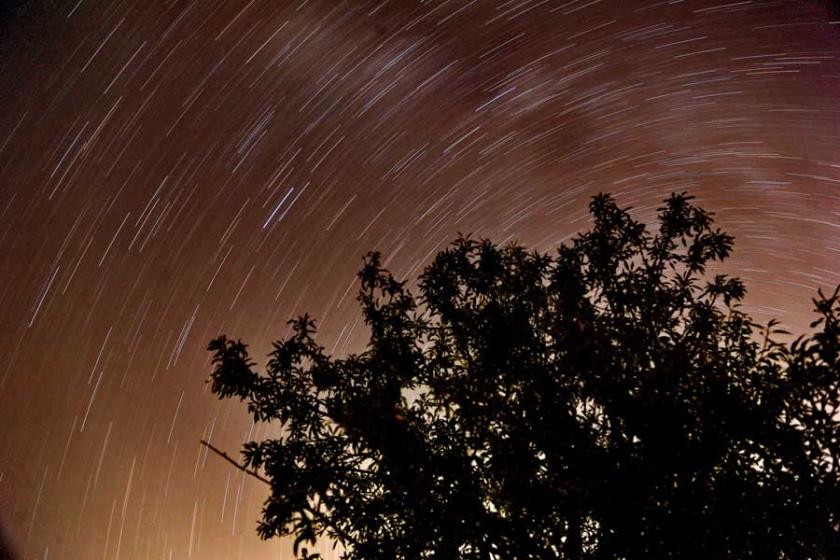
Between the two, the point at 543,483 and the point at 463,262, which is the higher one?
the point at 463,262

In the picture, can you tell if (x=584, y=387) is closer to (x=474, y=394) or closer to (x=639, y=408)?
(x=639, y=408)

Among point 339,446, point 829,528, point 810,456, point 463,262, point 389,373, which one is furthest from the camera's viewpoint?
point 463,262

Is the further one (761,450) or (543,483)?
(543,483)

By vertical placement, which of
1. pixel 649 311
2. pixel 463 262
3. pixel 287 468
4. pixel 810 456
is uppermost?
pixel 463 262

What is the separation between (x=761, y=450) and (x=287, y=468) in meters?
4.66

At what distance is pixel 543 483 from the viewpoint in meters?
4.35

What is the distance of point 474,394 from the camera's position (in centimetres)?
489

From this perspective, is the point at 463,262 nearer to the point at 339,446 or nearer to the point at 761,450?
the point at 339,446

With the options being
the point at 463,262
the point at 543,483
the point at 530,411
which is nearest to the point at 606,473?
the point at 543,483

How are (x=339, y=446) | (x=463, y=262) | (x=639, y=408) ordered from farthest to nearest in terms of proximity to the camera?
1. (x=463, y=262)
2. (x=339, y=446)
3. (x=639, y=408)

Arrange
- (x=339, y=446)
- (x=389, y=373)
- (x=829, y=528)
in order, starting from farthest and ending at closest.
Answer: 1. (x=389, y=373)
2. (x=339, y=446)
3. (x=829, y=528)

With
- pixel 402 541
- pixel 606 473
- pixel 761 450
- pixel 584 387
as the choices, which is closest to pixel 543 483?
pixel 606 473

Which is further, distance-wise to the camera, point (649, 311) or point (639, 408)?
point (649, 311)

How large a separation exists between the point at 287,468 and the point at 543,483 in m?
2.66
